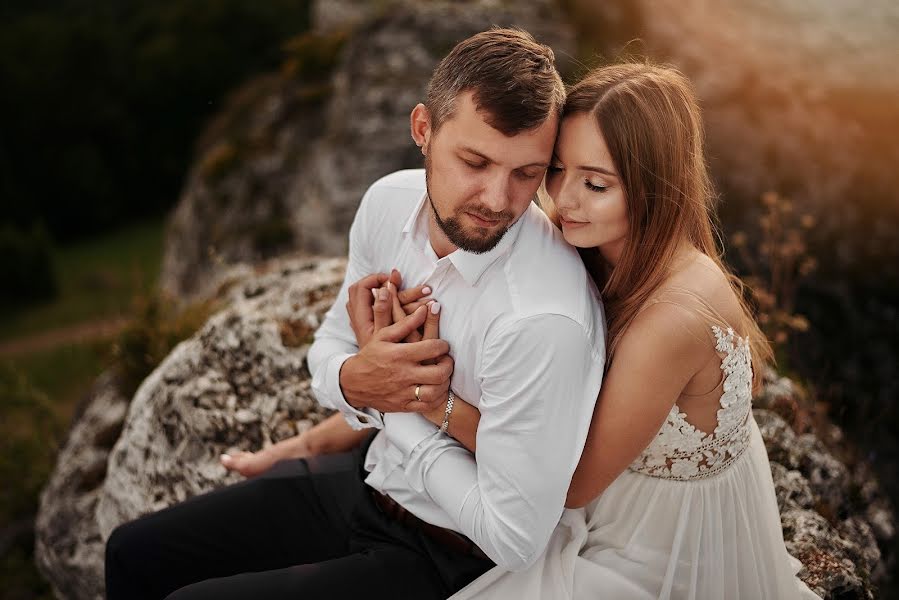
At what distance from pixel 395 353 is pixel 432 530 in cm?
64

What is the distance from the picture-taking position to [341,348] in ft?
9.93

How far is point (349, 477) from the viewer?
2.93 m

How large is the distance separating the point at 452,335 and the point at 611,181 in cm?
70

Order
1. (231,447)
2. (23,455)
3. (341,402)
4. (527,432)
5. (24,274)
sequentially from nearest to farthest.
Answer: (527,432)
(341,402)
(231,447)
(23,455)
(24,274)

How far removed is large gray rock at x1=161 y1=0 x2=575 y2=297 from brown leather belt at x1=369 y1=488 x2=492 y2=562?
5.57m

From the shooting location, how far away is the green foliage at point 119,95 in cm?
3350

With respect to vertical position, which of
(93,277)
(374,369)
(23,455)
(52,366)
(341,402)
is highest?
(374,369)

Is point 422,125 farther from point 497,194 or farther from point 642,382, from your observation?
point 642,382

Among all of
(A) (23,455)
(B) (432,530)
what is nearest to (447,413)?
(B) (432,530)

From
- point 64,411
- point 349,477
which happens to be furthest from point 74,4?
point 349,477

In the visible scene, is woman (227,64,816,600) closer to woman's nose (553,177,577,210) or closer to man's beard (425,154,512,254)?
woman's nose (553,177,577,210)

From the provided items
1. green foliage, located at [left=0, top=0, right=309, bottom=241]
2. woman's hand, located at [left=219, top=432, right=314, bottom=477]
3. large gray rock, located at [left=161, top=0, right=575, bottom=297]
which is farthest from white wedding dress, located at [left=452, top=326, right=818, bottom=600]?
green foliage, located at [left=0, top=0, right=309, bottom=241]

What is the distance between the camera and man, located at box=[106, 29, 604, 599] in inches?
86.0

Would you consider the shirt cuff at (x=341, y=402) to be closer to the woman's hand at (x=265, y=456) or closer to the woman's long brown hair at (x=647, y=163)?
the woman's hand at (x=265, y=456)
